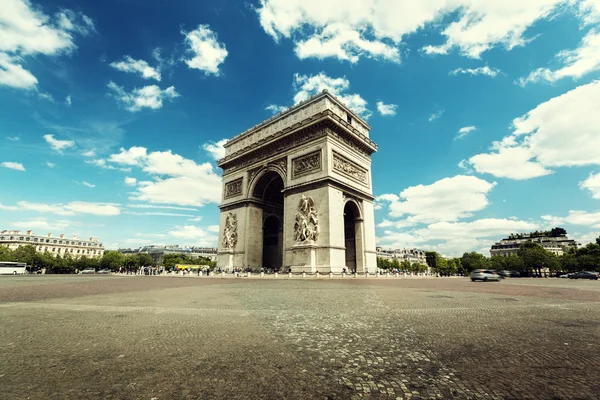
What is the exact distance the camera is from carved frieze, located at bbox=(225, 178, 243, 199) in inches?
1333

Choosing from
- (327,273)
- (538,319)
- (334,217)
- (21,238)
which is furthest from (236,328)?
(21,238)

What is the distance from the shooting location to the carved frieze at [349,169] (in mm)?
26859

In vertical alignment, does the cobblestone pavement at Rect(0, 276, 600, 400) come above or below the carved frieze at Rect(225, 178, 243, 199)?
below

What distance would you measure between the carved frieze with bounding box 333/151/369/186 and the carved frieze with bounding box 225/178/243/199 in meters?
12.2

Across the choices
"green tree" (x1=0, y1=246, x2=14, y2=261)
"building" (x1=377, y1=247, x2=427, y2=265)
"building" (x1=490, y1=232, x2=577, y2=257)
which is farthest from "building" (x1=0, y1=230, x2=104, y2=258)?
"building" (x1=490, y1=232, x2=577, y2=257)

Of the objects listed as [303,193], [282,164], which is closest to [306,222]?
[303,193]

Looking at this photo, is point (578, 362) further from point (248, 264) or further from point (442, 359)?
point (248, 264)

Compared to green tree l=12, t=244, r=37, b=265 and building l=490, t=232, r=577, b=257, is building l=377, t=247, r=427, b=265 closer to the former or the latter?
building l=490, t=232, r=577, b=257

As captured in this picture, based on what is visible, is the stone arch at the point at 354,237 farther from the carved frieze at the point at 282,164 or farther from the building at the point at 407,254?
the building at the point at 407,254

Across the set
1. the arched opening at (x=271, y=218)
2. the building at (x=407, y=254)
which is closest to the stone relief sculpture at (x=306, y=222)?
the arched opening at (x=271, y=218)

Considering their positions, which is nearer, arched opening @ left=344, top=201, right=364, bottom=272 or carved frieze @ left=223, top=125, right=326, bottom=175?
carved frieze @ left=223, top=125, right=326, bottom=175

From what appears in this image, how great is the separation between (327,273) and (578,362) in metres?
20.4

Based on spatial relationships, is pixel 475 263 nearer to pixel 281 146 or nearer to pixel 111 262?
pixel 281 146

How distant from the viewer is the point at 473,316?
585 cm
